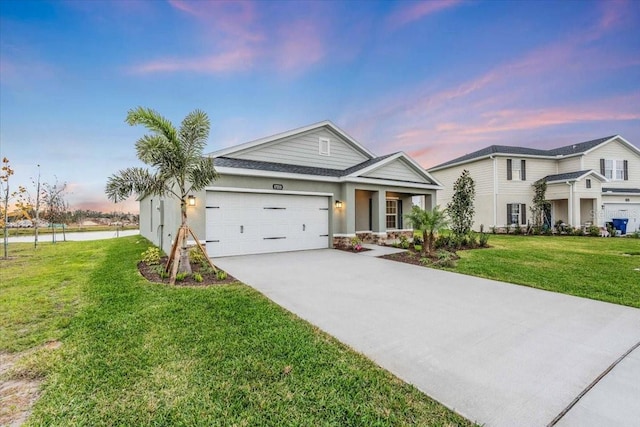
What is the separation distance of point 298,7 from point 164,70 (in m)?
6.42

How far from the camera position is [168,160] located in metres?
6.30

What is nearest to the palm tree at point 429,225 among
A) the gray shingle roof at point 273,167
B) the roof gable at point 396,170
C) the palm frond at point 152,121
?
the roof gable at point 396,170

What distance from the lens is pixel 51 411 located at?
2.08m

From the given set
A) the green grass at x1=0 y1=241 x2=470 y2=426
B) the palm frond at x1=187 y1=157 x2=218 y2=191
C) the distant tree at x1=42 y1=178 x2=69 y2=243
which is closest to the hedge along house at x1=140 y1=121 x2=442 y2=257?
the palm frond at x1=187 y1=157 x2=218 y2=191

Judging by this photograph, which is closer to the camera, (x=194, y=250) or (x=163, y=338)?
(x=163, y=338)

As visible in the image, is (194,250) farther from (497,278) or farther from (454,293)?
(497,278)

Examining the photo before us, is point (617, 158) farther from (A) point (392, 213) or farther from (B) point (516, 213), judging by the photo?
(A) point (392, 213)

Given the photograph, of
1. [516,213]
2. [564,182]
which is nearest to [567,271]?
[516,213]

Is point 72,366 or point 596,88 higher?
point 596,88

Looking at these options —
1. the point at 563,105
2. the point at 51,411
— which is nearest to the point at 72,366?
the point at 51,411

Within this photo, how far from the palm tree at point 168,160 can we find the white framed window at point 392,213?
10.8 metres

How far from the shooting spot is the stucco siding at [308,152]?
37.7 feet

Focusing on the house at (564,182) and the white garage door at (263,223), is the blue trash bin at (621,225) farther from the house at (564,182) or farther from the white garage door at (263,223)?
the white garage door at (263,223)

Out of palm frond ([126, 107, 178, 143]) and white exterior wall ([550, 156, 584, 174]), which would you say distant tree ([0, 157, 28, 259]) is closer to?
palm frond ([126, 107, 178, 143])
